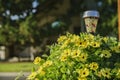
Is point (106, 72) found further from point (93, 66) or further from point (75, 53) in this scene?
point (75, 53)

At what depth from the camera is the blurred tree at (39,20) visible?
3341 cm

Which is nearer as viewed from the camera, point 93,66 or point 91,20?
point 93,66

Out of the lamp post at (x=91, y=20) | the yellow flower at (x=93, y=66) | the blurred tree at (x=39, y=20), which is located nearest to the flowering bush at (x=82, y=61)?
the yellow flower at (x=93, y=66)

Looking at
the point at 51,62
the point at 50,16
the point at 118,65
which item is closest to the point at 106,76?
the point at 118,65

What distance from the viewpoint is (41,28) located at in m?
34.8

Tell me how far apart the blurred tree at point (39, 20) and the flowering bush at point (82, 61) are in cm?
2585

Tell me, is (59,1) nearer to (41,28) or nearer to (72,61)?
(41,28)

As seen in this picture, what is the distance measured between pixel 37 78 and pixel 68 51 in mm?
559

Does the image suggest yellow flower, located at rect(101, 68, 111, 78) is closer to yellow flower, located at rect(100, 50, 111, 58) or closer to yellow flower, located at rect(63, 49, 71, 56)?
yellow flower, located at rect(100, 50, 111, 58)

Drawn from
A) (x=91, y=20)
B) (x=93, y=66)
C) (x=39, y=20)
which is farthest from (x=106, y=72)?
(x=39, y=20)

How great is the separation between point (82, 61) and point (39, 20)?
3029 cm

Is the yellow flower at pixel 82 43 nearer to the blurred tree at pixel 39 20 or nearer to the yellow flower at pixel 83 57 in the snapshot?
the yellow flower at pixel 83 57

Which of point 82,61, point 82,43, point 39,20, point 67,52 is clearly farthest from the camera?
point 39,20

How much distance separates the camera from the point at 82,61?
18.6ft
